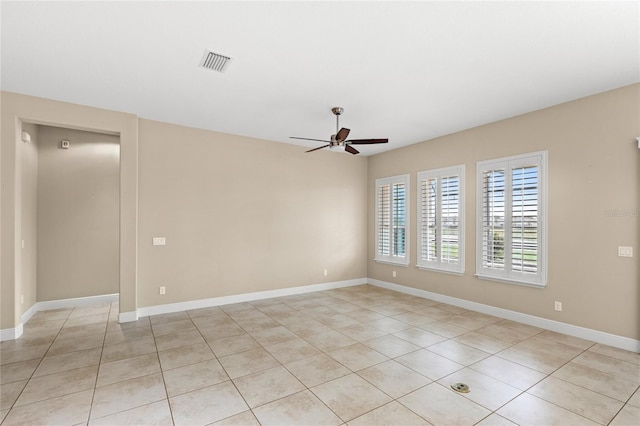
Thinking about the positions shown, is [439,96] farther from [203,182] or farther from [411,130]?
[203,182]

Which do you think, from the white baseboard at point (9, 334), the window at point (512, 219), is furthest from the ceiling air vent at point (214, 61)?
the window at point (512, 219)

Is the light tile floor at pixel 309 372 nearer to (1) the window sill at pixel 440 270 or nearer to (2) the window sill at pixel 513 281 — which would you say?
(2) the window sill at pixel 513 281

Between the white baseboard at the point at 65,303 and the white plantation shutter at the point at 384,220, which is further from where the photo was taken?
the white plantation shutter at the point at 384,220

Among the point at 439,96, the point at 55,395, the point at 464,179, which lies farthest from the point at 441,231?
the point at 55,395

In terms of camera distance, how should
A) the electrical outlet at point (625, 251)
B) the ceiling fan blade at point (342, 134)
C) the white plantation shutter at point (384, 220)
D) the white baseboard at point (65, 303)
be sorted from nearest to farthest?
the electrical outlet at point (625, 251) < the ceiling fan blade at point (342, 134) < the white baseboard at point (65, 303) < the white plantation shutter at point (384, 220)

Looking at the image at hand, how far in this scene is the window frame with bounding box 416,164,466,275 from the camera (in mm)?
5391

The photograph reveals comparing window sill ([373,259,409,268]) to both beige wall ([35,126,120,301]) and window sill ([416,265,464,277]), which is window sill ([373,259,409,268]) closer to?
window sill ([416,265,464,277])

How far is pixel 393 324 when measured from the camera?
4.49 meters

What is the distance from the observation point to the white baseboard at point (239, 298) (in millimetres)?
4948

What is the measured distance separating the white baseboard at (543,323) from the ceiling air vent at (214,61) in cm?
508

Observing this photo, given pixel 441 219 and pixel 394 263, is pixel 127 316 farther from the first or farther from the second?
pixel 441 219

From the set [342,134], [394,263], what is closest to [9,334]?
[342,134]

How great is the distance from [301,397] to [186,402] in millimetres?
953

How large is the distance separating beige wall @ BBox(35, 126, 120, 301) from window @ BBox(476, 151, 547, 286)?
6.52 m
